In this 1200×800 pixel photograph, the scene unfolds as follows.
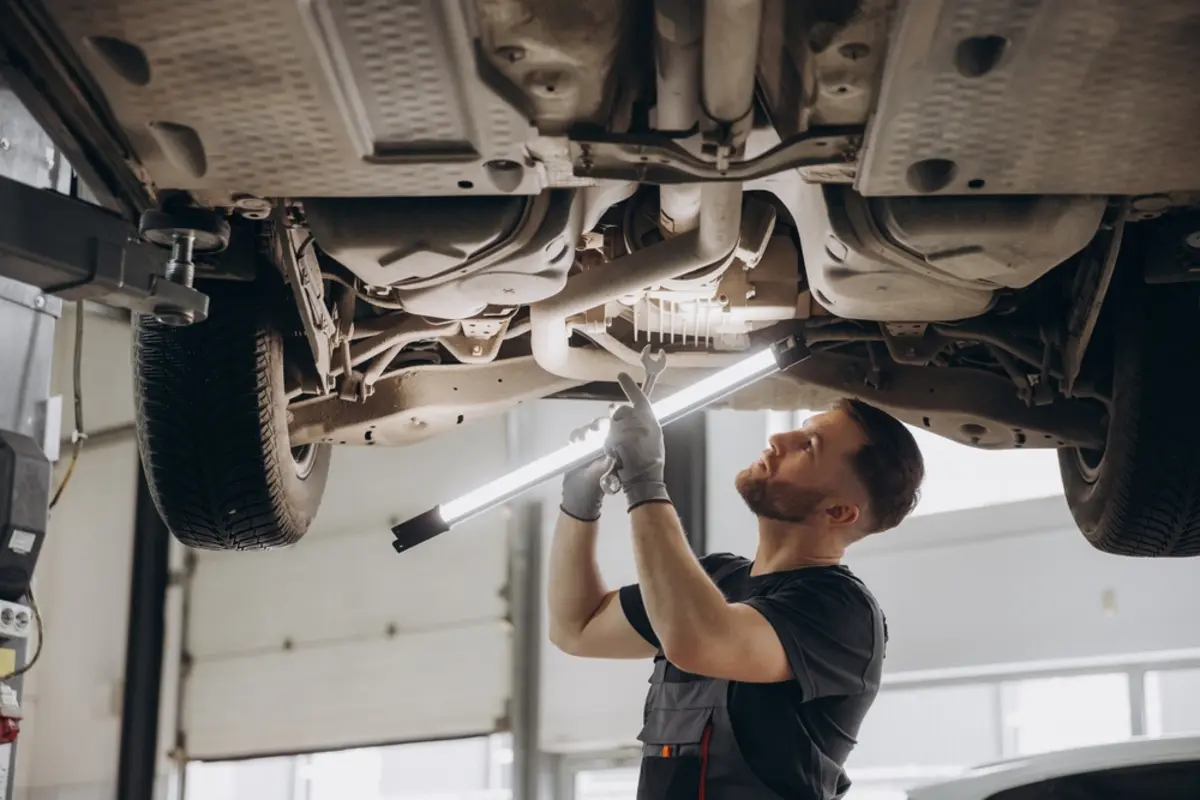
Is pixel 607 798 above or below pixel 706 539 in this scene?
below

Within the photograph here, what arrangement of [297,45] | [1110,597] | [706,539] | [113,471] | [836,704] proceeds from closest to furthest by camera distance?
[297,45]
[836,704]
[1110,597]
[706,539]
[113,471]

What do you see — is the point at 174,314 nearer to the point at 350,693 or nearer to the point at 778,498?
the point at 778,498

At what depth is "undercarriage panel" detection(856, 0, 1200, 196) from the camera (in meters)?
1.86

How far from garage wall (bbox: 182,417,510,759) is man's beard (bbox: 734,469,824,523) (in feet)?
13.9

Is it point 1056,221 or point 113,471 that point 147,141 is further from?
point 113,471

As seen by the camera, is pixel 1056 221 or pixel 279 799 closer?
pixel 1056 221

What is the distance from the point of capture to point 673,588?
245cm

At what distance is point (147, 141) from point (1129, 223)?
1829 millimetres

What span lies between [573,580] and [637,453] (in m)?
0.48

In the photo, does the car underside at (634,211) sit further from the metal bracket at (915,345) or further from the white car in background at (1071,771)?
the white car in background at (1071,771)

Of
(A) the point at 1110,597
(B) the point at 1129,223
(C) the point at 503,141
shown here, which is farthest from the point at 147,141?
(A) the point at 1110,597

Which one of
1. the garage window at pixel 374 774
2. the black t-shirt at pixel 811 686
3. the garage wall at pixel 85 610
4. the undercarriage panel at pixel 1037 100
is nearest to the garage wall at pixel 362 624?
the garage window at pixel 374 774

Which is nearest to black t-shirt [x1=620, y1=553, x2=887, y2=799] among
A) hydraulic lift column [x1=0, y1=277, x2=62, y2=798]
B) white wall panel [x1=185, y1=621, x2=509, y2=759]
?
hydraulic lift column [x1=0, y1=277, x2=62, y2=798]

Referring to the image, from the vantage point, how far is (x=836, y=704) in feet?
8.76
